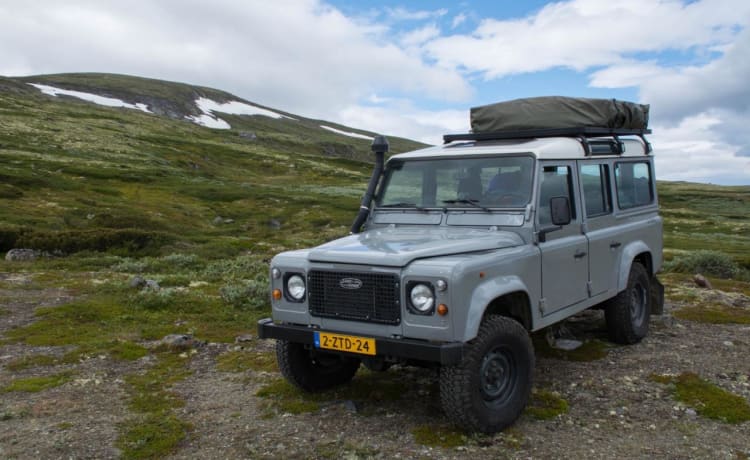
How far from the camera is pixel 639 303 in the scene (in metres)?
9.81

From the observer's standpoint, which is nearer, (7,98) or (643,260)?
(643,260)

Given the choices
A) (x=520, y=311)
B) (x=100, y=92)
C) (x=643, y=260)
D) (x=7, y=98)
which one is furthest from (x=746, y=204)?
(x=100, y=92)

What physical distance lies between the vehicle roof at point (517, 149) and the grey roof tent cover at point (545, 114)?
0.50 metres

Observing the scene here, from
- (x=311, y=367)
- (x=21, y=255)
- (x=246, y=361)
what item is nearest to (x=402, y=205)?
(x=311, y=367)

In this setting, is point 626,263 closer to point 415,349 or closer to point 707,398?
point 707,398

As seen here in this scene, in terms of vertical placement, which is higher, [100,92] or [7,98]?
[100,92]

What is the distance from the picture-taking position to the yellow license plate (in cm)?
609

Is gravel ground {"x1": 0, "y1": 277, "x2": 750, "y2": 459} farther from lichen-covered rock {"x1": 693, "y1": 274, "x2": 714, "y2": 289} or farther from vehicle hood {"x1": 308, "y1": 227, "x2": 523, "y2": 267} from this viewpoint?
lichen-covered rock {"x1": 693, "y1": 274, "x2": 714, "y2": 289}

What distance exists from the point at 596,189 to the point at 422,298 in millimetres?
3996

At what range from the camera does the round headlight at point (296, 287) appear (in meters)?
6.72

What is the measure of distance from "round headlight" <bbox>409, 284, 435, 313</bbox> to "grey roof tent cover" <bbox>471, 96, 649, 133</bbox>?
3.93 meters

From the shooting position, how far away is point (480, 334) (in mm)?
6012

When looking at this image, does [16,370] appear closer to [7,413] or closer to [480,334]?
[7,413]

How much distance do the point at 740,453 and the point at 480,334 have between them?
8.58 feet
